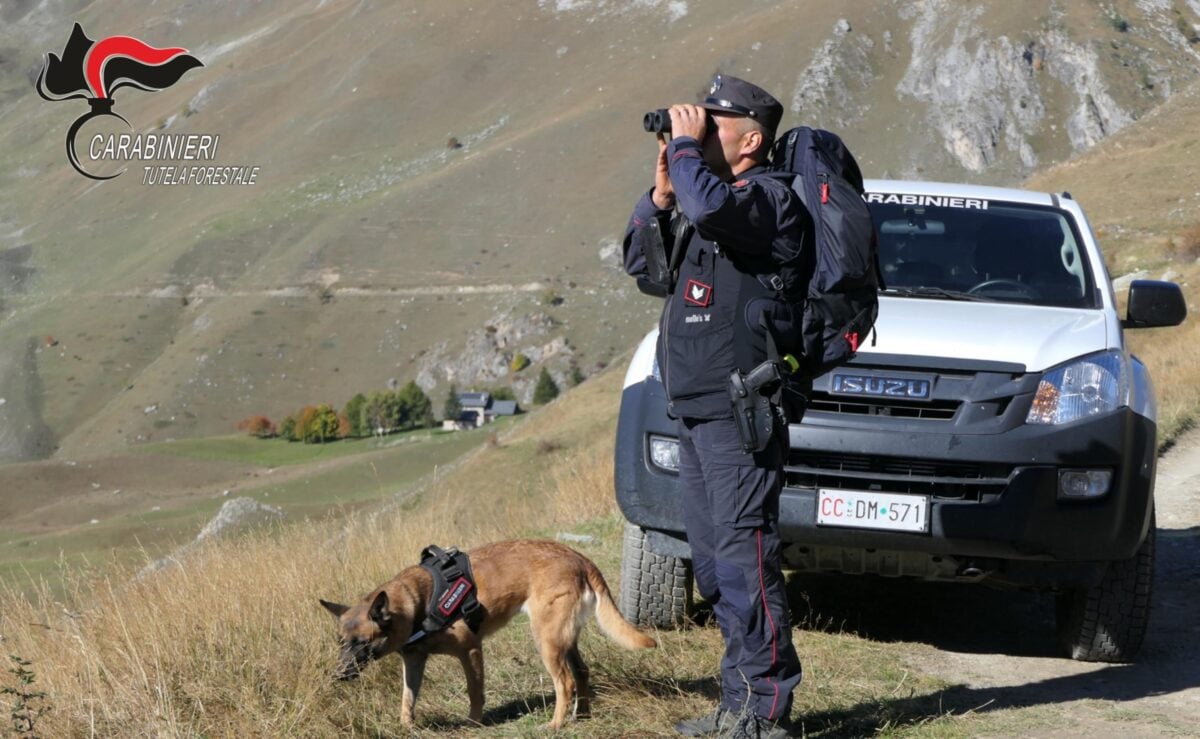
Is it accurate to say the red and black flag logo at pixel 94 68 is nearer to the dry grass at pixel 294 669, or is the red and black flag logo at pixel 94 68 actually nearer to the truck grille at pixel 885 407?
the dry grass at pixel 294 669

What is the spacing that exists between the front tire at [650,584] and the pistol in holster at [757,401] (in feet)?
6.41

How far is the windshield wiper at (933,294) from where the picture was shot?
19.1ft

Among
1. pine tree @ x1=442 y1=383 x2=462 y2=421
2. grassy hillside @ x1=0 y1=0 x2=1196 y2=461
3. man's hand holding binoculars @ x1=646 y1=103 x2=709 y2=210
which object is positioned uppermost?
man's hand holding binoculars @ x1=646 y1=103 x2=709 y2=210

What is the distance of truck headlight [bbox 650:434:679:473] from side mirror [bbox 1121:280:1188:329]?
2.23 metres

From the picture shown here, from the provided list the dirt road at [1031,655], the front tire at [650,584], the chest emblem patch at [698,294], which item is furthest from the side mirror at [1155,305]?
the chest emblem patch at [698,294]

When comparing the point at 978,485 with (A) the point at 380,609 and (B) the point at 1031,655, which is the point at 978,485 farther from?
(A) the point at 380,609

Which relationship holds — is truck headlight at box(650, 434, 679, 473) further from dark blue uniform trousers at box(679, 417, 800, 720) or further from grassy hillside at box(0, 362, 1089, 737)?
dark blue uniform trousers at box(679, 417, 800, 720)

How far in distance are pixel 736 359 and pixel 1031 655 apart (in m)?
2.76

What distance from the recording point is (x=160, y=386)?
119375 millimetres

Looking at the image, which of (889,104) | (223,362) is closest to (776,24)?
(889,104)

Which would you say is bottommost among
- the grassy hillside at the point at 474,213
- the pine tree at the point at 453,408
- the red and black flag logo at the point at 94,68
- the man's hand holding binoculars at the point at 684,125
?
the pine tree at the point at 453,408

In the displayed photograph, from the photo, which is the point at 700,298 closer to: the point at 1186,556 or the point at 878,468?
the point at 878,468

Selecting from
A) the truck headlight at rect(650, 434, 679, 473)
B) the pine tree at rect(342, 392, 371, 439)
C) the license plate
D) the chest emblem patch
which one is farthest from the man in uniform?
the pine tree at rect(342, 392, 371, 439)

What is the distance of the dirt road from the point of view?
15.3ft
